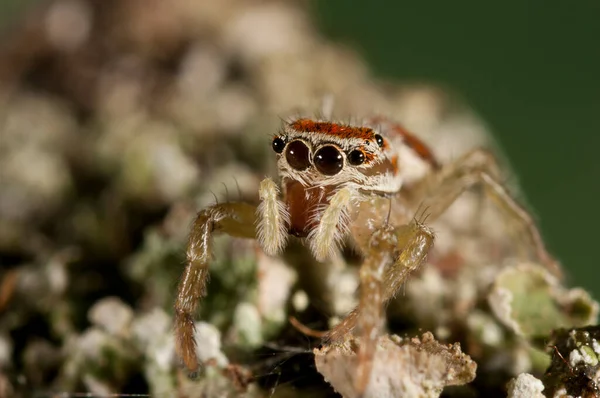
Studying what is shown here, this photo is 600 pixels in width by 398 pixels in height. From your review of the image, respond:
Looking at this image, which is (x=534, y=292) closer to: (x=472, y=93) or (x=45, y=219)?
(x=45, y=219)

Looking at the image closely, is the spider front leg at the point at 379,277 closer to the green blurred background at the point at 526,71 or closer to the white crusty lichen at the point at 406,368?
the white crusty lichen at the point at 406,368

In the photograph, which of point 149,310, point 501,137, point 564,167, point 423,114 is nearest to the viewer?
point 149,310

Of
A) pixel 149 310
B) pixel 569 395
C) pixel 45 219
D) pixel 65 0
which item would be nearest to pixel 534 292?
pixel 569 395

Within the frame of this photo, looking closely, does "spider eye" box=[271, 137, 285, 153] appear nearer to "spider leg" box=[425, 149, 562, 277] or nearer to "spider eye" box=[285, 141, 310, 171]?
"spider eye" box=[285, 141, 310, 171]

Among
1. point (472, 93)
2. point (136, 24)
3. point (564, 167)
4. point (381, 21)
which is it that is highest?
point (381, 21)

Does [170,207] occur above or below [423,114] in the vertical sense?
below

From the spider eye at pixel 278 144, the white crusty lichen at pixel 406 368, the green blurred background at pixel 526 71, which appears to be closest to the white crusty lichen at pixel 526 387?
the white crusty lichen at pixel 406 368

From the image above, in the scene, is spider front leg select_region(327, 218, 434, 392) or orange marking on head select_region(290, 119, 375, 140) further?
orange marking on head select_region(290, 119, 375, 140)

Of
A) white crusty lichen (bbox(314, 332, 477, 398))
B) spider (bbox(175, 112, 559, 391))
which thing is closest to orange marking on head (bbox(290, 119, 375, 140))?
spider (bbox(175, 112, 559, 391))
